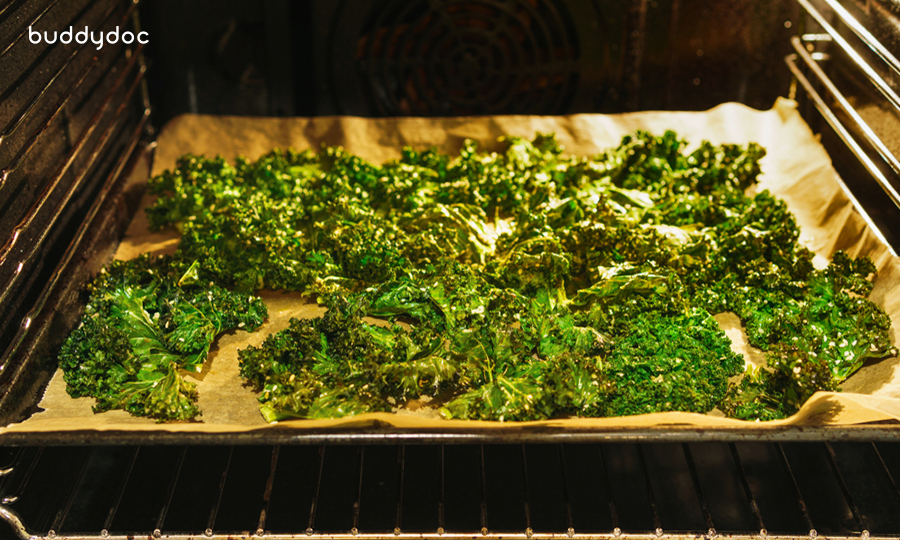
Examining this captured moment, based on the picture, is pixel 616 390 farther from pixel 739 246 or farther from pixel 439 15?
pixel 439 15

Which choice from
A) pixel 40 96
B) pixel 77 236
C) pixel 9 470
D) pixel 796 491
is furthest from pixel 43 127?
pixel 796 491

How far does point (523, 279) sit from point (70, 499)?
1678 millimetres

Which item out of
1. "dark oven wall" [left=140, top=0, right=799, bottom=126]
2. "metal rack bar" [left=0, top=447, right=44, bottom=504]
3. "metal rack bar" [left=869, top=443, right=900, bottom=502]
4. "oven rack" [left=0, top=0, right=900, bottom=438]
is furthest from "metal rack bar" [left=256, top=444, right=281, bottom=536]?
"dark oven wall" [left=140, top=0, right=799, bottom=126]

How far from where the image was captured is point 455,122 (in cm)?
394

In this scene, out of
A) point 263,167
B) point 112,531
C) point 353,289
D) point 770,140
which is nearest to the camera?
point 112,531

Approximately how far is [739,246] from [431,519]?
169 cm

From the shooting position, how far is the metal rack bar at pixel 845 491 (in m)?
2.12

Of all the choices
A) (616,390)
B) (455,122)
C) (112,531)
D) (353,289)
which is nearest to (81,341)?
(112,531)

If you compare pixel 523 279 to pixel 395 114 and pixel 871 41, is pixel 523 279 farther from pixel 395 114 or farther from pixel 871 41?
pixel 395 114

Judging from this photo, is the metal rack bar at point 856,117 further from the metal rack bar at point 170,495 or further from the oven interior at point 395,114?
the metal rack bar at point 170,495

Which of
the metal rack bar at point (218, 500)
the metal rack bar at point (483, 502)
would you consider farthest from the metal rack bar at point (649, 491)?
the metal rack bar at point (218, 500)

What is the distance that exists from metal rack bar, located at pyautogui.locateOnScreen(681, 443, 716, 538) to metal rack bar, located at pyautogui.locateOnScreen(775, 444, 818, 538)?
269 mm

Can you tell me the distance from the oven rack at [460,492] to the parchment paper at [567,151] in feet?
0.81

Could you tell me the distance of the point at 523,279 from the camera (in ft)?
8.92
